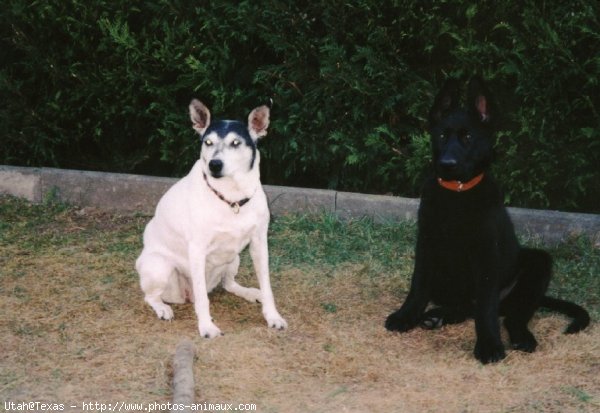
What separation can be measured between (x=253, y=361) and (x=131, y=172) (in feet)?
15.0

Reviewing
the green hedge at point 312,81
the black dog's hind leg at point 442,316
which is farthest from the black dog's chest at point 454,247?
the green hedge at point 312,81

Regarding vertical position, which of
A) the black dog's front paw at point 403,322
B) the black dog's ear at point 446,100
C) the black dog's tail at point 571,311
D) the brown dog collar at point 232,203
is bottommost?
the black dog's front paw at point 403,322

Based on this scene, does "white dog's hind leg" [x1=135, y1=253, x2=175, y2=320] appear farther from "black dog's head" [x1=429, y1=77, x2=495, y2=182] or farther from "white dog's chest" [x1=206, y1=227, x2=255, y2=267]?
"black dog's head" [x1=429, y1=77, x2=495, y2=182]

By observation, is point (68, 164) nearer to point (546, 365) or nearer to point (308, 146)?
point (308, 146)

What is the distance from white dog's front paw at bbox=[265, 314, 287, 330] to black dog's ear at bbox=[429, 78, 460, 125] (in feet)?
4.84

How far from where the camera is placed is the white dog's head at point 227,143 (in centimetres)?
446

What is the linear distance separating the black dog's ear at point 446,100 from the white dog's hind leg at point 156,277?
1837mm

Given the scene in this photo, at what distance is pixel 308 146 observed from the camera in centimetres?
726

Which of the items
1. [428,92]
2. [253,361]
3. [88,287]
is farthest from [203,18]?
[253,361]

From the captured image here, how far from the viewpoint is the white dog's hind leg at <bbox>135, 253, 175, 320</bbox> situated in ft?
16.0

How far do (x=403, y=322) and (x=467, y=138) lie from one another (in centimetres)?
117

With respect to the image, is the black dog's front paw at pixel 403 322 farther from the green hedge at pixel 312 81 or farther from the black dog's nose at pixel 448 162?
the green hedge at pixel 312 81

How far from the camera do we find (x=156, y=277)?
487 centimetres

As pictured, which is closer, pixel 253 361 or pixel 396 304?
pixel 253 361
